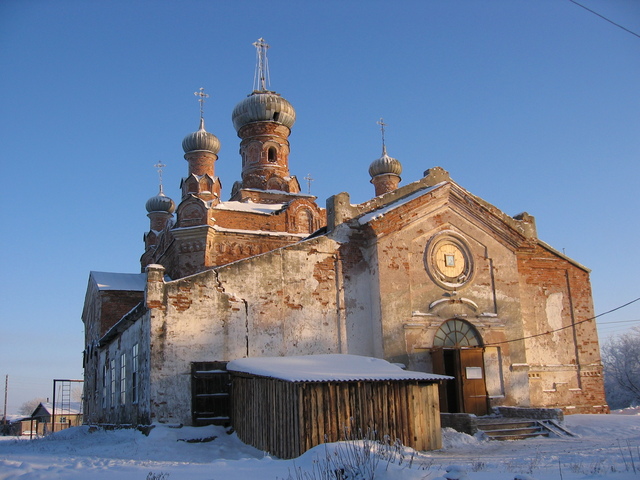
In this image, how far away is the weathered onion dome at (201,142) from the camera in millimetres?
30609

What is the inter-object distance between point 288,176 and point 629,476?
24.4m

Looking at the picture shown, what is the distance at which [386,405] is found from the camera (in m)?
11.4

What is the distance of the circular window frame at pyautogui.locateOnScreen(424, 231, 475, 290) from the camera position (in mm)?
16609

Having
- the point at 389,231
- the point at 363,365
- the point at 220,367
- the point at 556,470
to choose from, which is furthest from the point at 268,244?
the point at 556,470

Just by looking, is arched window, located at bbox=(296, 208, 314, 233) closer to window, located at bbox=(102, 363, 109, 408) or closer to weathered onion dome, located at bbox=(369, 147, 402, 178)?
weathered onion dome, located at bbox=(369, 147, 402, 178)

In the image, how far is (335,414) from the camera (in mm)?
10852

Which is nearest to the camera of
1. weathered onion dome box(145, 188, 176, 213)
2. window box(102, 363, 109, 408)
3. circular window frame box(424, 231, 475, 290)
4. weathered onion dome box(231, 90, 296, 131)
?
circular window frame box(424, 231, 475, 290)

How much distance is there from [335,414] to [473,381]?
6.45m

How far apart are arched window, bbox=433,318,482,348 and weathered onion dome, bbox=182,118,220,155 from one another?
1790 cm

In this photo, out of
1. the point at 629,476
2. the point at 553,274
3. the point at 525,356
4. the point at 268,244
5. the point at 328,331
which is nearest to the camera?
the point at 629,476

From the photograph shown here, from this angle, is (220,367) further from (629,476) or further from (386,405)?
(629,476)

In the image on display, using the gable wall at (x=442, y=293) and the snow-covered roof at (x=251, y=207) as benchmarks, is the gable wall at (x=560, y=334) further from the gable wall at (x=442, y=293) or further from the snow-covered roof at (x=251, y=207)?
the snow-covered roof at (x=251, y=207)

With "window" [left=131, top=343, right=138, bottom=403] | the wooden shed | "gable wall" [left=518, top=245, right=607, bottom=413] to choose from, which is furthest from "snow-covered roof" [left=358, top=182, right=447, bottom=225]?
"window" [left=131, top=343, right=138, bottom=403]

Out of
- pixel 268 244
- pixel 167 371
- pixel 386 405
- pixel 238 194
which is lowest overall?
pixel 386 405
